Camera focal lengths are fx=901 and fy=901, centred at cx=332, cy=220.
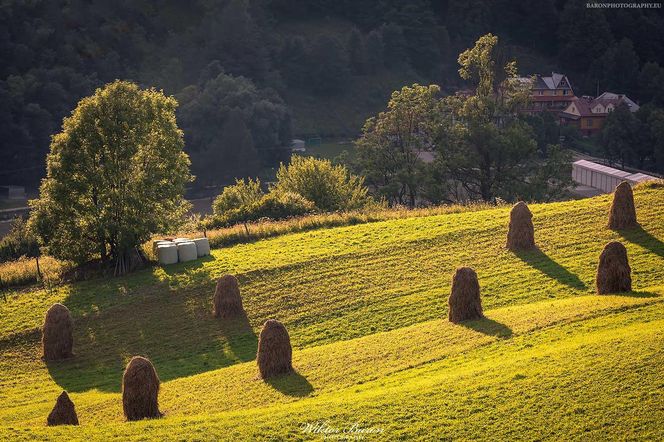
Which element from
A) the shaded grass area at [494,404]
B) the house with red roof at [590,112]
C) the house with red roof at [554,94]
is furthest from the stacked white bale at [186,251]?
the house with red roof at [554,94]

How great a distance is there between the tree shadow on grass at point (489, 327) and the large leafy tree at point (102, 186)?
1974 cm

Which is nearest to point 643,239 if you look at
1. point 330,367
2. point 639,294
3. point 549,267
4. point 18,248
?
point 549,267

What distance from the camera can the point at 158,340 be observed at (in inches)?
1550

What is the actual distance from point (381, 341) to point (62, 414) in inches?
490

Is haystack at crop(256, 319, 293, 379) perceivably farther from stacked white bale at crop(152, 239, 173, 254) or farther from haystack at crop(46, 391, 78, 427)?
stacked white bale at crop(152, 239, 173, 254)

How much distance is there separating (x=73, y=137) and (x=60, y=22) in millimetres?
79478

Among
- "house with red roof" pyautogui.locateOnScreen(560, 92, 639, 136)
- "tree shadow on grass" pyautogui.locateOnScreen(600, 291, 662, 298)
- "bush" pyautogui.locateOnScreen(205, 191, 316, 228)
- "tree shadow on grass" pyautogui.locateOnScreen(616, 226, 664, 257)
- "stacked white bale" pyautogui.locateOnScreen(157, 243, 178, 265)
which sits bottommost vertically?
"tree shadow on grass" pyautogui.locateOnScreen(600, 291, 662, 298)

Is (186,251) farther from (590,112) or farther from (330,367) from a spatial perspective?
(590,112)

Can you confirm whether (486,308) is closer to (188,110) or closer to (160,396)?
(160,396)

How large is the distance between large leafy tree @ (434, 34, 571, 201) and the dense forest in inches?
1393

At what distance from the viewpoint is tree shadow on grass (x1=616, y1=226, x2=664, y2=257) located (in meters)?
42.6

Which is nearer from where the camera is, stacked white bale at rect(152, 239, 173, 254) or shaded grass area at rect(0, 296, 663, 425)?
shaded grass area at rect(0, 296, 663, 425)

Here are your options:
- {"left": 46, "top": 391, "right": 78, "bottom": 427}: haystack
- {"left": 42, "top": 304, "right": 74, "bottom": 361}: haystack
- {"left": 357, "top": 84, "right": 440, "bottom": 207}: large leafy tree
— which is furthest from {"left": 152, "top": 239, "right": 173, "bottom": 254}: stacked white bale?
{"left": 357, "top": 84, "right": 440, "bottom": 207}: large leafy tree

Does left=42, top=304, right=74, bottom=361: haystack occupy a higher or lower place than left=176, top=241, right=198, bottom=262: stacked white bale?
lower
